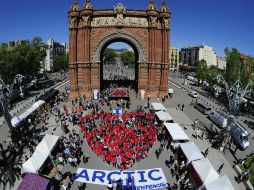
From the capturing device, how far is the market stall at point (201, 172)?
58.9ft

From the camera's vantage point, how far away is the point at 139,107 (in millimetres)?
41781

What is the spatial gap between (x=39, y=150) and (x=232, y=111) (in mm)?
18479

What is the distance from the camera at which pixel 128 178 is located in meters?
20.4

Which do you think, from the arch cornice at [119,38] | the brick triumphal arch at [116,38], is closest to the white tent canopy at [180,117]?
the brick triumphal arch at [116,38]

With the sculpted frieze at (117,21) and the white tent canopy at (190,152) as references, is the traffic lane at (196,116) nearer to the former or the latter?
the white tent canopy at (190,152)

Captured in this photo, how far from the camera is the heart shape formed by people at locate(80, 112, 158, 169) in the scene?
2323 centimetres

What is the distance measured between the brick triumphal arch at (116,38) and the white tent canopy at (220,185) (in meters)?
32.0

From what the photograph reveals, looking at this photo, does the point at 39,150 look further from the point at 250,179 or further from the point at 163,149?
the point at 250,179

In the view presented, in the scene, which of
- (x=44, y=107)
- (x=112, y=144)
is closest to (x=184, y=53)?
(x=44, y=107)

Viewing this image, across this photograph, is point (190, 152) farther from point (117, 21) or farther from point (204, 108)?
point (117, 21)

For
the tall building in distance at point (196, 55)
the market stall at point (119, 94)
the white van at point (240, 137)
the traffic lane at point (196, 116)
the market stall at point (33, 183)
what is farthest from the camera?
the tall building in distance at point (196, 55)

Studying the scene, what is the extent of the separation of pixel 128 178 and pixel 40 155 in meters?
7.05

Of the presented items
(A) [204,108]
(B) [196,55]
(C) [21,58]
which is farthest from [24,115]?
(B) [196,55]

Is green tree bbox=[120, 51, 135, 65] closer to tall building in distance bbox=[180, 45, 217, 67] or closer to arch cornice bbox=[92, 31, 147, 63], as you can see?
tall building in distance bbox=[180, 45, 217, 67]
